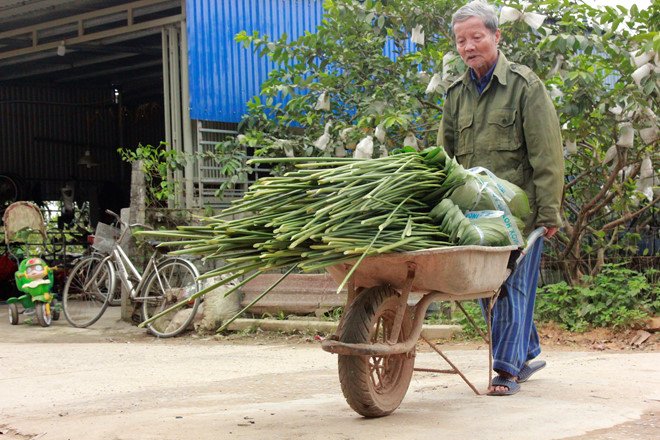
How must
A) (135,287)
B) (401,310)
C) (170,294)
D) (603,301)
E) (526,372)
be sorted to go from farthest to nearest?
1. (135,287)
2. (170,294)
3. (603,301)
4. (526,372)
5. (401,310)

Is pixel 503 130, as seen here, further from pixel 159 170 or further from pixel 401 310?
pixel 159 170

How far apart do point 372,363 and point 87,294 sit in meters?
5.67

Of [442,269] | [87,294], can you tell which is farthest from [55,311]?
[442,269]

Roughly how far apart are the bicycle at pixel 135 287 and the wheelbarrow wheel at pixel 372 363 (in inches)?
165

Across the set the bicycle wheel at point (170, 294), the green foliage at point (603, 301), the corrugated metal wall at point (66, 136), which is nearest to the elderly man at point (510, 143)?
the green foliage at point (603, 301)

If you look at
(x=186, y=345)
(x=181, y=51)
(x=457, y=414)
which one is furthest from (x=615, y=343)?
(x=181, y=51)

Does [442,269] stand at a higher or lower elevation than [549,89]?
lower

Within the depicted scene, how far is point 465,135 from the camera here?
3.91m

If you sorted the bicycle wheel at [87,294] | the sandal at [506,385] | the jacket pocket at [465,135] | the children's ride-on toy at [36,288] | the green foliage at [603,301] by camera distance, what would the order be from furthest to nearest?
the children's ride-on toy at [36,288], the bicycle wheel at [87,294], the green foliage at [603,301], the jacket pocket at [465,135], the sandal at [506,385]

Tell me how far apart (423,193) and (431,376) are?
182cm

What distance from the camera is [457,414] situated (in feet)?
10.2

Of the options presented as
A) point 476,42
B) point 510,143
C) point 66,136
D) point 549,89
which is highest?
point 66,136

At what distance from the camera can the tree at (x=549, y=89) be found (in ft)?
19.5

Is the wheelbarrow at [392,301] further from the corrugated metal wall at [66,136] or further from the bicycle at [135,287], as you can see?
the corrugated metal wall at [66,136]
